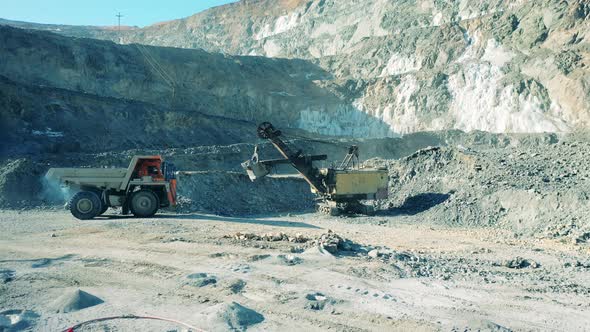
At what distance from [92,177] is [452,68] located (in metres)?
32.7

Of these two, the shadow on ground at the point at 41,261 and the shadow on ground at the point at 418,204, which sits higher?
the shadow on ground at the point at 418,204

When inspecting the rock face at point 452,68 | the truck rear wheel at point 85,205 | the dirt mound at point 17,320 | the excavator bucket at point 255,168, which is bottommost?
the dirt mound at point 17,320

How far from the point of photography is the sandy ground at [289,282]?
6.64 meters

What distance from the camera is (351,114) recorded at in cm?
4406

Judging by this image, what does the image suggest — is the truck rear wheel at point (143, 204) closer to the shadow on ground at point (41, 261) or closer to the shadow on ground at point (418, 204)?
the shadow on ground at point (41, 261)

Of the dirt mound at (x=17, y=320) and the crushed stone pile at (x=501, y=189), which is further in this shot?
the crushed stone pile at (x=501, y=189)

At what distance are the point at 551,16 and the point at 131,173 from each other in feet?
112

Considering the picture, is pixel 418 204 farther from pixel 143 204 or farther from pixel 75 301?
pixel 75 301

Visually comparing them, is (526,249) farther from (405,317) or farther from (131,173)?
(131,173)

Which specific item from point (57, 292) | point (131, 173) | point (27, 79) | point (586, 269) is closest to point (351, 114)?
point (27, 79)

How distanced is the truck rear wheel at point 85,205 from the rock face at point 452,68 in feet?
94.0

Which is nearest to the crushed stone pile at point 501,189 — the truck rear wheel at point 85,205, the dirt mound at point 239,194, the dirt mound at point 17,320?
the dirt mound at point 239,194

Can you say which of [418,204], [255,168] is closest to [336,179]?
[255,168]

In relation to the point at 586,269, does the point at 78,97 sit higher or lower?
higher
